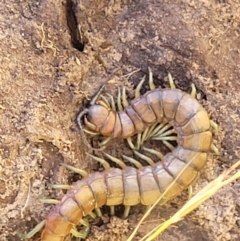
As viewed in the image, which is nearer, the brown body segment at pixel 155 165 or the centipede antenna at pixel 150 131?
the brown body segment at pixel 155 165

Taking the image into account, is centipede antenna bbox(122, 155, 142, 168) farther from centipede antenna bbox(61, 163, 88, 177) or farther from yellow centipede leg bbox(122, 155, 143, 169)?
centipede antenna bbox(61, 163, 88, 177)

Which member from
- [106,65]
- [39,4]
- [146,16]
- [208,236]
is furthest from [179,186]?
[39,4]

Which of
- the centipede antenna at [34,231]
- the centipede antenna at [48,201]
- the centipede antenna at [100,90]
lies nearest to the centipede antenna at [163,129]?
the centipede antenna at [100,90]

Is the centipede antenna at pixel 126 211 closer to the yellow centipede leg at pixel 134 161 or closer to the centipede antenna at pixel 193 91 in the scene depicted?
the yellow centipede leg at pixel 134 161

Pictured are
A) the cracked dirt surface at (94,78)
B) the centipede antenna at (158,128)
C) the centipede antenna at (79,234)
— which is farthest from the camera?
the centipede antenna at (158,128)

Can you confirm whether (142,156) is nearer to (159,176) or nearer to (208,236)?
(159,176)
